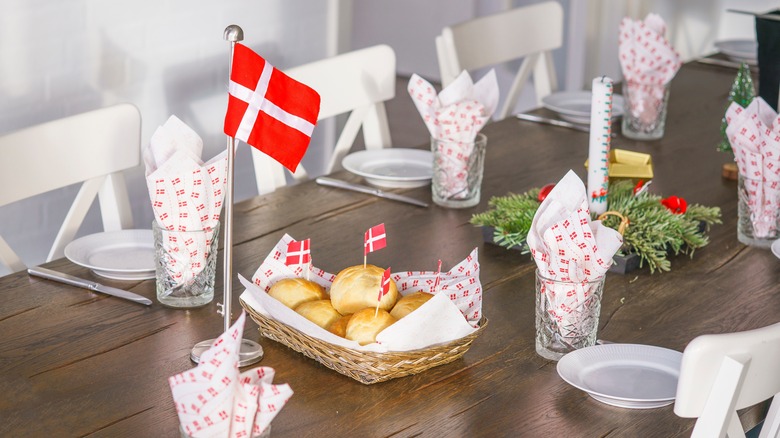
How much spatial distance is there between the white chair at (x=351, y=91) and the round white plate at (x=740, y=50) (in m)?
1.23

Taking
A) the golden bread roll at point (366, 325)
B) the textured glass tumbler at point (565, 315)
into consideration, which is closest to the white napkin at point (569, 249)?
the textured glass tumbler at point (565, 315)

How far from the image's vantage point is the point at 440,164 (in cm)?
199

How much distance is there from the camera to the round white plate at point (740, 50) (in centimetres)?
320

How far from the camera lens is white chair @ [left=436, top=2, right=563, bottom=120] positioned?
268 centimetres

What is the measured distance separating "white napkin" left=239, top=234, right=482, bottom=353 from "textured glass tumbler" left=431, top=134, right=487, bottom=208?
514 mm

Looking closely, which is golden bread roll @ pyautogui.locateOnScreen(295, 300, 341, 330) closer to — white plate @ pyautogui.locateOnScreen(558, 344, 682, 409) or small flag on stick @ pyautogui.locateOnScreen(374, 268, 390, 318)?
small flag on stick @ pyautogui.locateOnScreen(374, 268, 390, 318)

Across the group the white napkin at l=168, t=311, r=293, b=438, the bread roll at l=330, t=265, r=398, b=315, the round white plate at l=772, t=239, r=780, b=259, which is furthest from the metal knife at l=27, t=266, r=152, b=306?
the round white plate at l=772, t=239, r=780, b=259

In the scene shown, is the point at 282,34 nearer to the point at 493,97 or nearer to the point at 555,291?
the point at 493,97

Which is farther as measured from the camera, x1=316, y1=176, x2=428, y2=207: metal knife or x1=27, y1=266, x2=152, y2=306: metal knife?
x1=316, y1=176, x2=428, y2=207: metal knife

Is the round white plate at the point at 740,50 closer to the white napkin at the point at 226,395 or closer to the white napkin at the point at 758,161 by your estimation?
the white napkin at the point at 758,161

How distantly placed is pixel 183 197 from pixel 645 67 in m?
1.34

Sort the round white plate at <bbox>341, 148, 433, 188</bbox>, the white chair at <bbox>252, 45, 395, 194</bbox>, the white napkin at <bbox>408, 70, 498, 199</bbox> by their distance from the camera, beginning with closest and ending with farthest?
the white napkin at <bbox>408, 70, 498, 199</bbox>
the round white plate at <bbox>341, 148, 433, 188</bbox>
the white chair at <bbox>252, 45, 395, 194</bbox>

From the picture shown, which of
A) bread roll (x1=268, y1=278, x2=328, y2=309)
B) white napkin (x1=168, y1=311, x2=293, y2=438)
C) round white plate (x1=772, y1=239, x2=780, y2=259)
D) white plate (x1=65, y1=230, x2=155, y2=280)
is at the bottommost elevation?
round white plate (x1=772, y1=239, x2=780, y2=259)

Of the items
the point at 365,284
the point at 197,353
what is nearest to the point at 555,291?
the point at 365,284
